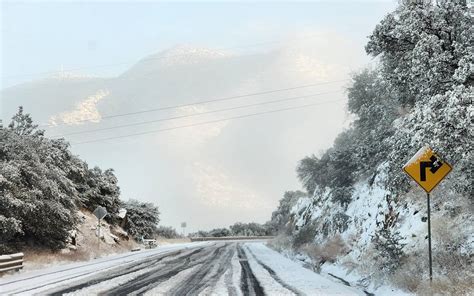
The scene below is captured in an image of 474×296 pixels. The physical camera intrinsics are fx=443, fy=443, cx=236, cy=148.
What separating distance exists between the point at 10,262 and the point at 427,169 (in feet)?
46.4

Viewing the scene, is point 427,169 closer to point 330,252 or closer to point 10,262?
point 330,252

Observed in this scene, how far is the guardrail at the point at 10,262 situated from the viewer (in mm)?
15295

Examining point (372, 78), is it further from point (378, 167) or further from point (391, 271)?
point (391, 271)

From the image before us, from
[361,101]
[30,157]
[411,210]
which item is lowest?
[411,210]

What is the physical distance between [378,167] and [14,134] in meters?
17.7

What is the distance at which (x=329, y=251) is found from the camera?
20172 mm

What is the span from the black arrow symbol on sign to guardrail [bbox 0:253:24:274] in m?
13.7

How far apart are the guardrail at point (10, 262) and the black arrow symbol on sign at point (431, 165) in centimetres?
1373

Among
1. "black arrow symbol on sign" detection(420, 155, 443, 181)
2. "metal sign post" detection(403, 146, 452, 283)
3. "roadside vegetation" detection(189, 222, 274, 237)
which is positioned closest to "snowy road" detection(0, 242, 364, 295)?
"metal sign post" detection(403, 146, 452, 283)

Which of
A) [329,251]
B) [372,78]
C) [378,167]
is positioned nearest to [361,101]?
[372,78]

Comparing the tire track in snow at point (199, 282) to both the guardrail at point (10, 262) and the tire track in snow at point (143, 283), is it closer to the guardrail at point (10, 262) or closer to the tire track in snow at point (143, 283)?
the tire track in snow at point (143, 283)

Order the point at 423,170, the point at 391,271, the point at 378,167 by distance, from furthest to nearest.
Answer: the point at 378,167 < the point at 391,271 < the point at 423,170

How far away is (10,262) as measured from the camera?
15812mm

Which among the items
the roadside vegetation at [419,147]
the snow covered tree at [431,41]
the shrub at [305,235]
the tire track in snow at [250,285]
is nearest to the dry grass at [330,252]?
the roadside vegetation at [419,147]
